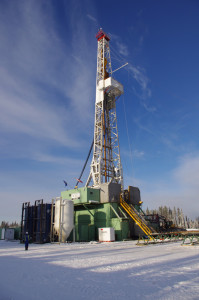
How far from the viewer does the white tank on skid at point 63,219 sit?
23.1m

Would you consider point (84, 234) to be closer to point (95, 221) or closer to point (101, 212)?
point (95, 221)

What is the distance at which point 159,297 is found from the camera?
494 centimetres

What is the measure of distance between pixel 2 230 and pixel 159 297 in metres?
32.7

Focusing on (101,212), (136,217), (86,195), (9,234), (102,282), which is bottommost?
(9,234)

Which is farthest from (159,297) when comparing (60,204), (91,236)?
(91,236)

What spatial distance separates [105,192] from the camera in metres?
27.2

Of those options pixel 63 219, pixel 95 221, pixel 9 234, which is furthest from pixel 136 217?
pixel 9 234

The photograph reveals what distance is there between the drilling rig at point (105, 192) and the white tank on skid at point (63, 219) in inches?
75.9

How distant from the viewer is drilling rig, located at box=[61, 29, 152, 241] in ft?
82.6

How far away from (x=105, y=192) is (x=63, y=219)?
6.11 m

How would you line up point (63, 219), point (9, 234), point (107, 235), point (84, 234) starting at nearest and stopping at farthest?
point (107, 235) → point (63, 219) → point (84, 234) → point (9, 234)

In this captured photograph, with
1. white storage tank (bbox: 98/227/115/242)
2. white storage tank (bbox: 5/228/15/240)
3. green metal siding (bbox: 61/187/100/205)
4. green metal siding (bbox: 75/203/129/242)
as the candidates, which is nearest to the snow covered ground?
white storage tank (bbox: 98/227/115/242)

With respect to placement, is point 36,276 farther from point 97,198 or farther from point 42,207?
point 97,198

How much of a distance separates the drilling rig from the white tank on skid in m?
1.93
